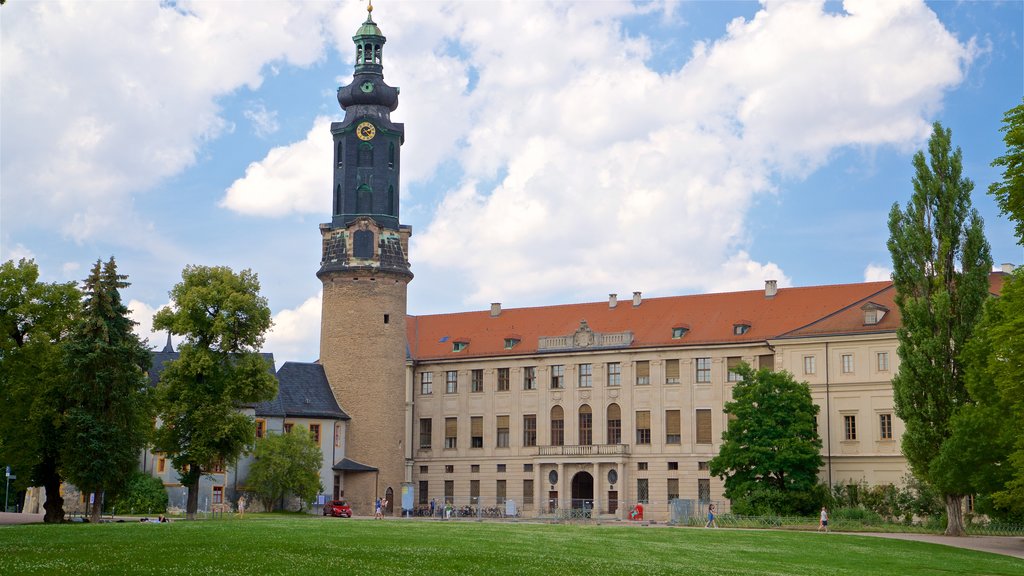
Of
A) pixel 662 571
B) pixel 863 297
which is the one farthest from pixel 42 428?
pixel 863 297

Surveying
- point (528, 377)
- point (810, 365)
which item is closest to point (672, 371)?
point (810, 365)

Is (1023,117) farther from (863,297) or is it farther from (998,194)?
(863,297)

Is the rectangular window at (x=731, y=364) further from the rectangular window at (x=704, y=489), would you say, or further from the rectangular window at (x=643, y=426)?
the rectangular window at (x=704, y=489)

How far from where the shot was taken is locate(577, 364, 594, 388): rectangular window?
8900 cm

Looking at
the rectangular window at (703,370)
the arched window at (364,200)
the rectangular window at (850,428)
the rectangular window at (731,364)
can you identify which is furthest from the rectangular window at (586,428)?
the arched window at (364,200)

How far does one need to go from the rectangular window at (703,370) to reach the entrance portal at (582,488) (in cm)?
1045

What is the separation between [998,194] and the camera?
3838 cm

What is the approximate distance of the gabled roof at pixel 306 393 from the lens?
8450 cm

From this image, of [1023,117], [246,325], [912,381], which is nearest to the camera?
[1023,117]

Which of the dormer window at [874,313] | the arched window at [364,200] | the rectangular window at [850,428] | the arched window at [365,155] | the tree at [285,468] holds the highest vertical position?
the arched window at [365,155]

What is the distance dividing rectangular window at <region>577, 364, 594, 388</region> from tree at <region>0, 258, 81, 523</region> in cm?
4352

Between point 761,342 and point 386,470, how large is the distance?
27108 millimetres

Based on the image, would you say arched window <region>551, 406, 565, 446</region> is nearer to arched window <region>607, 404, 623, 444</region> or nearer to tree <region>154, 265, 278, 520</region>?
arched window <region>607, 404, 623, 444</region>

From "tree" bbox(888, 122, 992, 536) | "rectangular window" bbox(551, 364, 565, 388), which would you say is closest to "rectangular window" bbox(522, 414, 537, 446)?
"rectangular window" bbox(551, 364, 565, 388)
